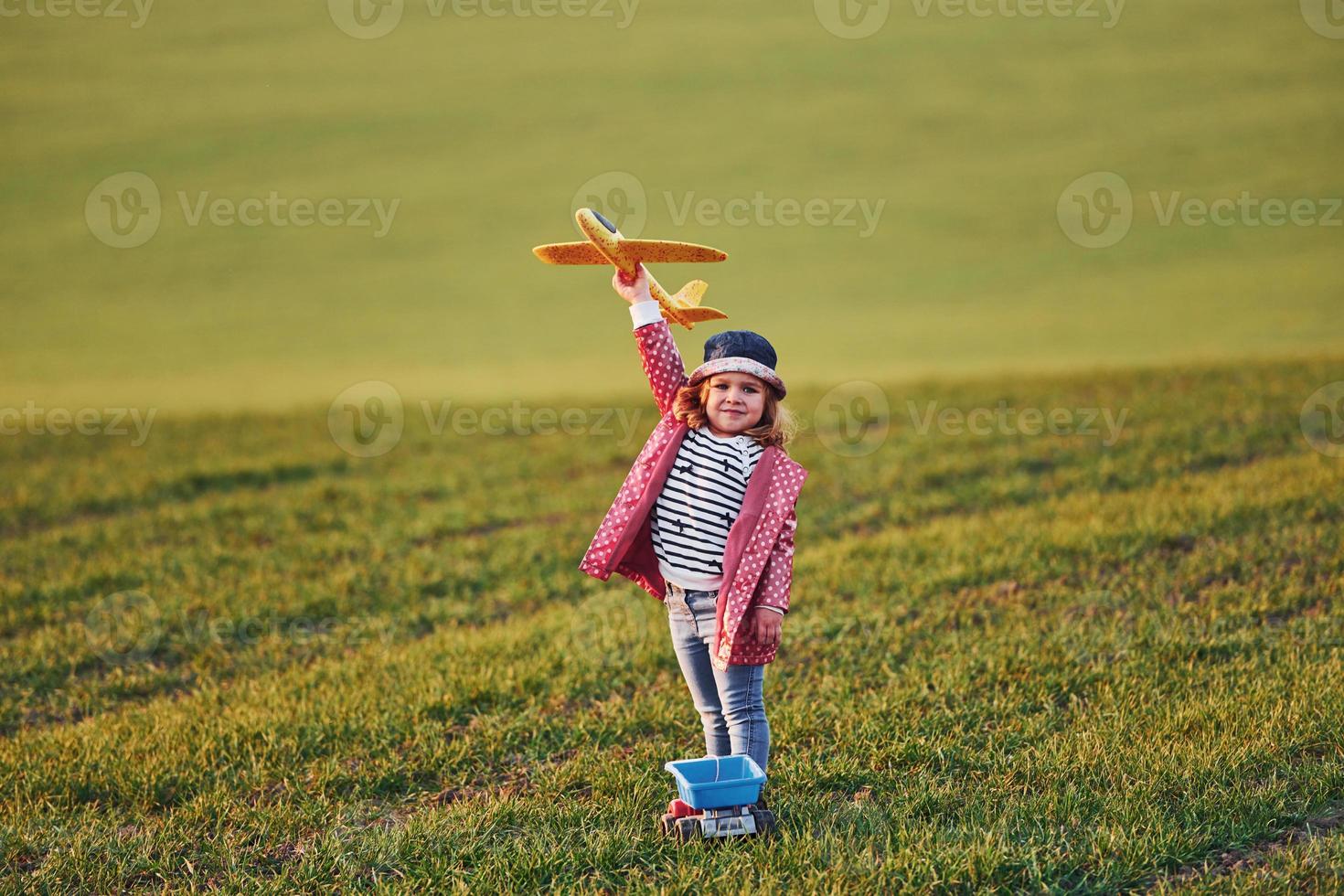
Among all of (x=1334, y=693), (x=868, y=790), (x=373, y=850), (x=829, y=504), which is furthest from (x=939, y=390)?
(x=373, y=850)

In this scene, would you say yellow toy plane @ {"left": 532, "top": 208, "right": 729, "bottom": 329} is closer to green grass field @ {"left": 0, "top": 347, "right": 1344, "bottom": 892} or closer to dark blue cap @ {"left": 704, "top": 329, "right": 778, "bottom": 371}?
dark blue cap @ {"left": 704, "top": 329, "right": 778, "bottom": 371}

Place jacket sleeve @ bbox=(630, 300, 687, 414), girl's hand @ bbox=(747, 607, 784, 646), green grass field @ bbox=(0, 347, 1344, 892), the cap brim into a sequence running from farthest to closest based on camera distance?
jacket sleeve @ bbox=(630, 300, 687, 414), green grass field @ bbox=(0, 347, 1344, 892), the cap brim, girl's hand @ bbox=(747, 607, 784, 646)

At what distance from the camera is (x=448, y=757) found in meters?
5.55

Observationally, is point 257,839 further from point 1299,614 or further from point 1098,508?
point 1098,508

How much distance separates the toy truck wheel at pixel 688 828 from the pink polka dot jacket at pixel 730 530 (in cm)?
65

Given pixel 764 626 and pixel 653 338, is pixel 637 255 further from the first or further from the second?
pixel 764 626

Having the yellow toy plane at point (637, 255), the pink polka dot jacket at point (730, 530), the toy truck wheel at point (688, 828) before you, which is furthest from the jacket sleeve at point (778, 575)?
the yellow toy plane at point (637, 255)

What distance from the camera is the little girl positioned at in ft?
14.2

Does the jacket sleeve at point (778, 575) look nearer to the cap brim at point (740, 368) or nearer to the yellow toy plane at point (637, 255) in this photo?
the cap brim at point (740, 368)

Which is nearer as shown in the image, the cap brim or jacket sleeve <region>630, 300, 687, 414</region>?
the cap brim

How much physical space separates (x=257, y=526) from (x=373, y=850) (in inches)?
266

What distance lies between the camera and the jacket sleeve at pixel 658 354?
15.1ft

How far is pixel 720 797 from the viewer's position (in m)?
4.29

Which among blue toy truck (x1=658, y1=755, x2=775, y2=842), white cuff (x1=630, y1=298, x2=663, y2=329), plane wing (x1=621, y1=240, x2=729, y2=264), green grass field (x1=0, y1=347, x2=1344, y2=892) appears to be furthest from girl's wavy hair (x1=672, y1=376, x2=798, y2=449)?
green grass field (x1=0, y1=347, x2=1344, y2=892)
